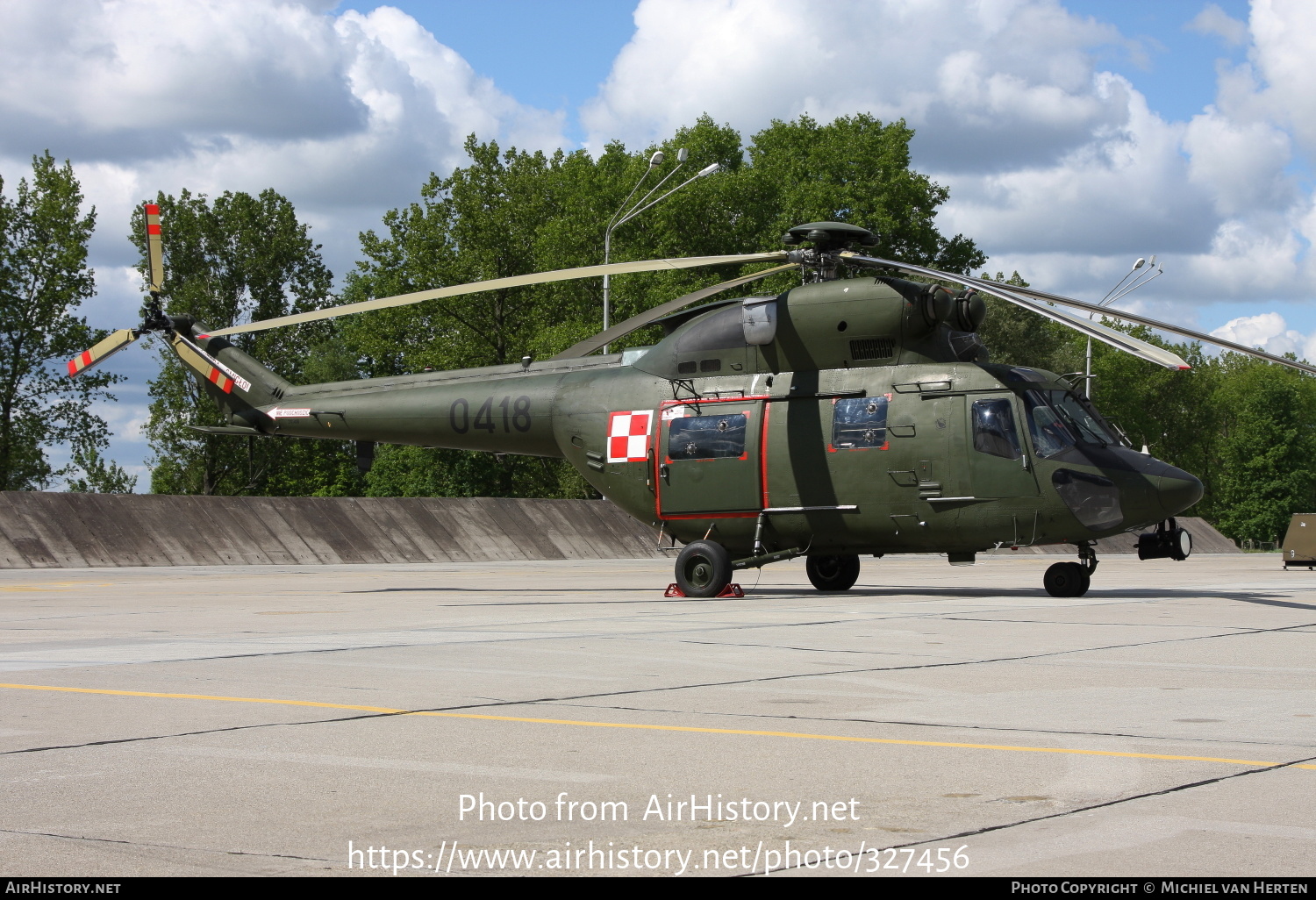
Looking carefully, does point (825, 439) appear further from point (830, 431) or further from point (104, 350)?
point (104, 350)

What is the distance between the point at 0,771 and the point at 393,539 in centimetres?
3107

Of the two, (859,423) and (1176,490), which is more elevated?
(859,423)

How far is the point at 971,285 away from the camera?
598 inches

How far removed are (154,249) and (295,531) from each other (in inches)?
576

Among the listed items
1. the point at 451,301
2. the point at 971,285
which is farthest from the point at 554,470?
the point at 971,285

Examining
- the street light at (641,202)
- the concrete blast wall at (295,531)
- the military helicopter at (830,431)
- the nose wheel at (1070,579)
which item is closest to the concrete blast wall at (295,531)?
the concrete blast wall at (295,531)

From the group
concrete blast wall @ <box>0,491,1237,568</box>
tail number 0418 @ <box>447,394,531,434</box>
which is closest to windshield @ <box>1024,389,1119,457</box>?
tail number 0418 @ <box>447,394,531,434</box>

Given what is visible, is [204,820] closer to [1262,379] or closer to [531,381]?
[531,381]

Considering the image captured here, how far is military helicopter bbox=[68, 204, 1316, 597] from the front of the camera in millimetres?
16250

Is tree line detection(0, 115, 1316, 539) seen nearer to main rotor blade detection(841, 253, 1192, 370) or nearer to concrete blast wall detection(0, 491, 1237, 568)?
concrete blast wall detection(0, 491, 1237, 568)

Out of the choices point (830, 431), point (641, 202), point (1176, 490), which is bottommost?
point (1176, 490)

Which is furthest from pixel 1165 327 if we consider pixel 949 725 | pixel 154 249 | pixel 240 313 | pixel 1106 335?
pixel 240 313

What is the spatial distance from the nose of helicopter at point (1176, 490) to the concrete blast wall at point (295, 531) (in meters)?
12.7

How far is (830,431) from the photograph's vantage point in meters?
17.2
